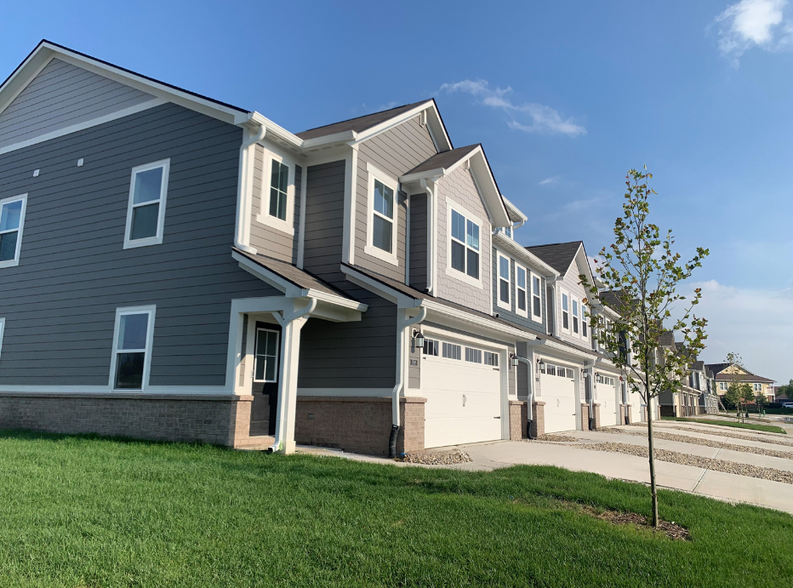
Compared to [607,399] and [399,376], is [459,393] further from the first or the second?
[607,399]

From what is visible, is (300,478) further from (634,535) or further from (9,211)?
(9,211)

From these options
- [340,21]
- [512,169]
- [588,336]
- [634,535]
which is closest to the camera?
[634,535]

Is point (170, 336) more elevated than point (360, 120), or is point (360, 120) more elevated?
point (360, 120)

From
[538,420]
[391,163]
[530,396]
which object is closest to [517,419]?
[530,396]

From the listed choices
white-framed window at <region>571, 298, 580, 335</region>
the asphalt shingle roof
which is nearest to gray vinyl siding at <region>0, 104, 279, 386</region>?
the asphalt shingle roof

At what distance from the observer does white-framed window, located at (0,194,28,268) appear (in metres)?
13.1

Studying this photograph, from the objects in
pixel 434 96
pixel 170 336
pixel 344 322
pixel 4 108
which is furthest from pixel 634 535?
pixel 4 108

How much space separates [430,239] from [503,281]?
504 centimetres

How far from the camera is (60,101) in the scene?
13.3 meters

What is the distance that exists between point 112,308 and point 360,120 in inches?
270

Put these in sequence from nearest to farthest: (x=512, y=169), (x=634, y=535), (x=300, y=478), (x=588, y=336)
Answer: (x=634, y=535) < (x=300, y=478) < (x=512, y=169) < (x=588, y=336)

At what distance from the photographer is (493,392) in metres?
14.1

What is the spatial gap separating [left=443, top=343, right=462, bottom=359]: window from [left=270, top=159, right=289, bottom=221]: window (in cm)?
421

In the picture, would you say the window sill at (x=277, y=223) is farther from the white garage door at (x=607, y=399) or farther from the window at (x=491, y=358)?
the white garage door at (x=607, y=399)
